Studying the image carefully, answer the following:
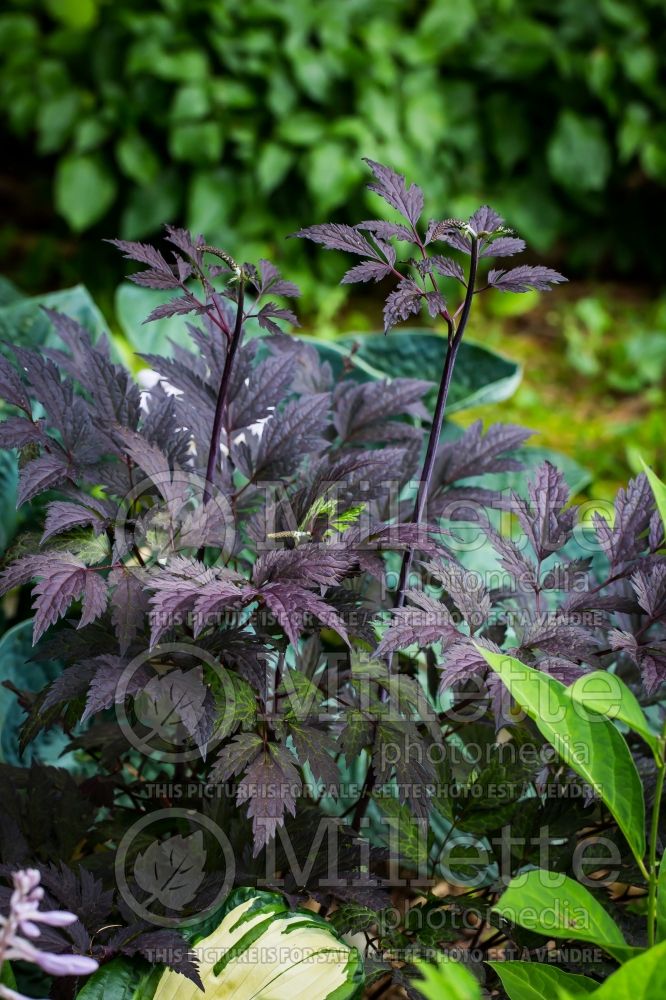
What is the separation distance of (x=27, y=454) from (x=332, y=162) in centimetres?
227

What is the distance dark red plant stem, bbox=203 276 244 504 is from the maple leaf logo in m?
0.31

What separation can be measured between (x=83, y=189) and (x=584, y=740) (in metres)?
2.70

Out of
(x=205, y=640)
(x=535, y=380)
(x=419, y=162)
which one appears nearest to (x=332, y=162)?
(x=419, y=162)

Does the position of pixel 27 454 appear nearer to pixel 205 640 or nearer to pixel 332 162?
pixel 205 640

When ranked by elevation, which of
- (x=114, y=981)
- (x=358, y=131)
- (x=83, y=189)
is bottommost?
(x=114, y=981)

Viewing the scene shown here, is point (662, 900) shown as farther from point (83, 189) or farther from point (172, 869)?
point (83, 189)

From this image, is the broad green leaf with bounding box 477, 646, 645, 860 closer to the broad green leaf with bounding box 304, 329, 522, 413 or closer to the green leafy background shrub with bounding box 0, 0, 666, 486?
the broad green leaf with bounding box 304, 329, 522, 413

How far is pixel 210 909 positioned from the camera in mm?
875

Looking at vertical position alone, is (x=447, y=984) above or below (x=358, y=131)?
below

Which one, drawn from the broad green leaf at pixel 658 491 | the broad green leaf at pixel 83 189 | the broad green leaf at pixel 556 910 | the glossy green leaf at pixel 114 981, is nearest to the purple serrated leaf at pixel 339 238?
the broad green leaf at pixel 658 491

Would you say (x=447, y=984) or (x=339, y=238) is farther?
(x=339, y=238)

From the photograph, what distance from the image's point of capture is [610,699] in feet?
2.44

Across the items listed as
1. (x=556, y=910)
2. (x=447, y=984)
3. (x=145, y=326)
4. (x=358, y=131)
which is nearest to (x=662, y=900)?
(x=556, y=910)

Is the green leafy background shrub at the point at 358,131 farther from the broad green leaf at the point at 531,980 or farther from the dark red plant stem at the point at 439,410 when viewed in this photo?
the broad green leaf at the point at 531,980
